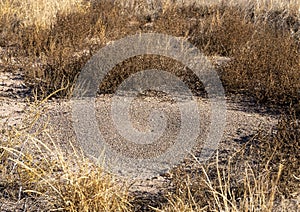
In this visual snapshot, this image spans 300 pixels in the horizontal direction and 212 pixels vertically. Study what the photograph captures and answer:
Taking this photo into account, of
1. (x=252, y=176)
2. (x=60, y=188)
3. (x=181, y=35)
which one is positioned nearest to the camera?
(x=60, y=188)

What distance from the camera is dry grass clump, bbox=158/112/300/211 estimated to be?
2715 mm

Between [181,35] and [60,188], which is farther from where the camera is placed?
[181,35]

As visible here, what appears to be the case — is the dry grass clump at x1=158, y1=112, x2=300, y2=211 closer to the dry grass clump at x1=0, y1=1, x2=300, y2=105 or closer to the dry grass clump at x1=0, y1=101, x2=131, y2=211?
the dry grass clump at x1=0, y1=101, x2=131, y2=211

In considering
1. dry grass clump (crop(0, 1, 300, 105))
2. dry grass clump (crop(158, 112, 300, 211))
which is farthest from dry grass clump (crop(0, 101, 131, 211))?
dry grass clump (crop(0, 1, 300, 105))

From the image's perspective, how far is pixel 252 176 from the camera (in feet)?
10.3

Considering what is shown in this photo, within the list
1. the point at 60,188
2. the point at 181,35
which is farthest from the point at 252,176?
the point at 181,35

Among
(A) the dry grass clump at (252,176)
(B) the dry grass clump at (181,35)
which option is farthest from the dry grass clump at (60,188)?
(B) the dry grass clump at (181,35)

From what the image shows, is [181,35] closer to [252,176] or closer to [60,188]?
[252,176]

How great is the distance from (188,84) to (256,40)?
5.15ft

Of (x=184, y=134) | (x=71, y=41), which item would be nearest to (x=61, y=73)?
(x=71, y=41)

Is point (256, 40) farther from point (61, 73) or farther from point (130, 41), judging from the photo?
point (61, 73)

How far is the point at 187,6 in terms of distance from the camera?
8500 millimetres

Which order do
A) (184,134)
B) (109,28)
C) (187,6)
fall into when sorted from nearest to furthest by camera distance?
(184,134) < (109,28) < (187,6)

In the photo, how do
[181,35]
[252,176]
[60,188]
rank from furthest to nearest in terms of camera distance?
[181,35], [252,176], [60,188]
